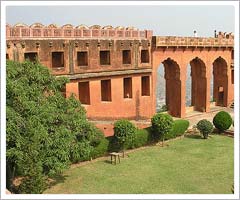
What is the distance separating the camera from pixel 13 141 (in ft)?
46.3

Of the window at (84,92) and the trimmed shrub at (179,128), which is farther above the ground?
the window at (84,92)

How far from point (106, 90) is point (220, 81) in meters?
13.8

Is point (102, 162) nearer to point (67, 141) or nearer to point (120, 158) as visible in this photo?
point (120, 158)

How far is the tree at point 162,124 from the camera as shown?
2261 cm

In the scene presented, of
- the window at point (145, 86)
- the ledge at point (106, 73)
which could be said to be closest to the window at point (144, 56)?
the ledge at point (106, 73)

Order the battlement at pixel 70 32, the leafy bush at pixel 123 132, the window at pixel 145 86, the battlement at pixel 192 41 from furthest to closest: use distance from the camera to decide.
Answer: the window at pixel 145 86, the battlement at pixel 192 41, the battlement at pixel 70 32, the leafy bush at pixel 123 132

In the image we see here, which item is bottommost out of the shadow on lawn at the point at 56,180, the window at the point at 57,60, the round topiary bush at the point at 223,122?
the shadow on lawn at the point at 56,180

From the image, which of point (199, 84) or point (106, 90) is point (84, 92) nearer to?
point (106, 90)

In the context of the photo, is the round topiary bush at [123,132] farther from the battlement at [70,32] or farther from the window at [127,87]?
the battlement at [70,32]

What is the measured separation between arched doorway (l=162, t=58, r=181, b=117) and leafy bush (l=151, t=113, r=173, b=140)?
23.7ft

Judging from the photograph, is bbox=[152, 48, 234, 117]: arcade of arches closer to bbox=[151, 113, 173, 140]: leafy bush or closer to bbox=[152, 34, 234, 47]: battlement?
bbox=[152, 34, 234, 47]: battlement

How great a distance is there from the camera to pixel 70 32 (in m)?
23.1

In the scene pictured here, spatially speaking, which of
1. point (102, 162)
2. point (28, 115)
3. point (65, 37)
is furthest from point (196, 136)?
point (28, 115)

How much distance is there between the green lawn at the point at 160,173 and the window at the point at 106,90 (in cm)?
527
